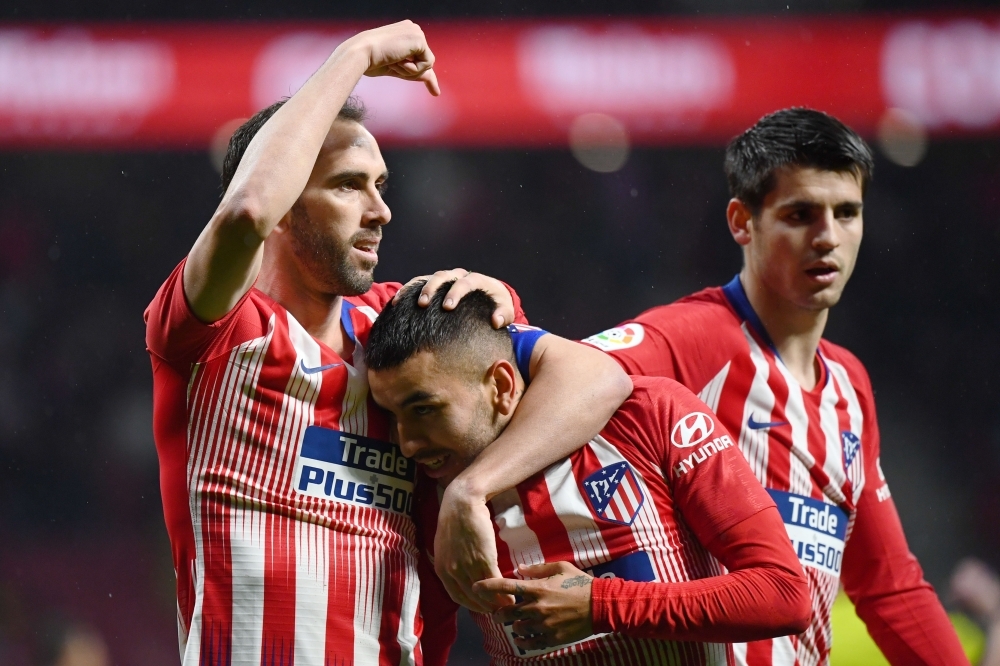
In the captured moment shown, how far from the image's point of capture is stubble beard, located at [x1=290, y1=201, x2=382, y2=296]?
186cm

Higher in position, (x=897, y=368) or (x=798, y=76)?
(x=798, y=76)

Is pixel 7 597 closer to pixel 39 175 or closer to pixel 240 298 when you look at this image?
pixel 39 175

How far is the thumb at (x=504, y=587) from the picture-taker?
1.60 meters

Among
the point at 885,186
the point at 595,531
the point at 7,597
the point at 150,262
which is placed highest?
the point at 885,186

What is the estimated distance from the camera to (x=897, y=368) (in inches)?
258

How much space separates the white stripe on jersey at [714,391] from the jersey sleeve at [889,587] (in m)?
0.41

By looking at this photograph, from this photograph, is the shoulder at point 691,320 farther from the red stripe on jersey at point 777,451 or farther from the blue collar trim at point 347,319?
the blue collar trim at point 347,319

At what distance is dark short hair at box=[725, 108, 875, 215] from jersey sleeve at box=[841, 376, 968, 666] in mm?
534

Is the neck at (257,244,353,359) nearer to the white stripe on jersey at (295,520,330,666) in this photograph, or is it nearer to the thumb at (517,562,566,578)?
the white stripe on jersey at (295,520,330,666)

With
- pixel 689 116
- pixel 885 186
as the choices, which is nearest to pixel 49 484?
pixel 689 116

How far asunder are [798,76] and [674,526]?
15.7 feet

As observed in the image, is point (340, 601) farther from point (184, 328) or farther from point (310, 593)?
point (184, 328)

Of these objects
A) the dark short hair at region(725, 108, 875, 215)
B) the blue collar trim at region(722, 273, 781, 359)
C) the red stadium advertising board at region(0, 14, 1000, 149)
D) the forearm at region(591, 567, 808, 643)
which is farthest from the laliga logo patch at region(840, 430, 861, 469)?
the red stadium advertising board at region(0, 14, 1000, 149)

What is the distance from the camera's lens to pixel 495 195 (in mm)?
6770
